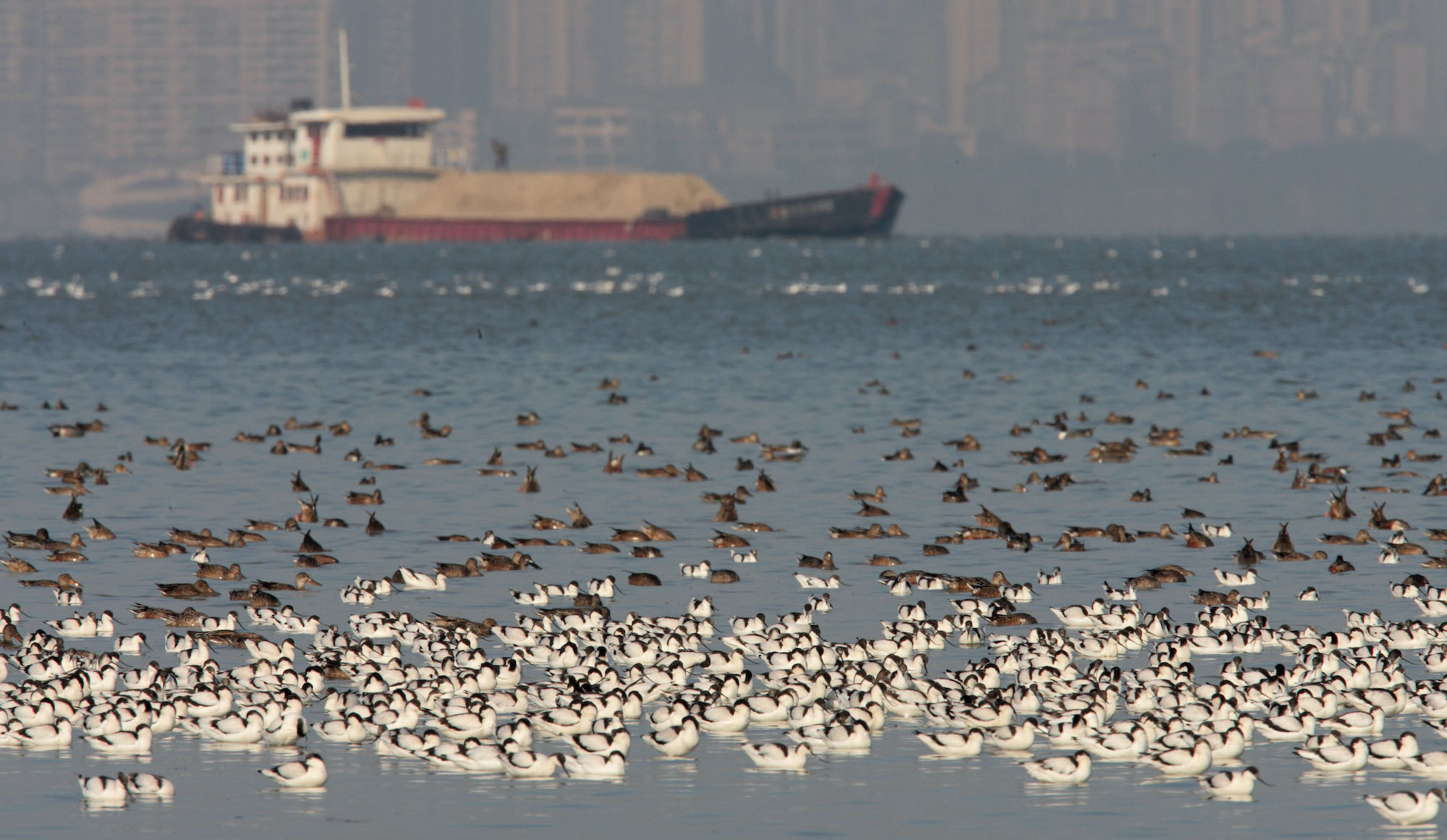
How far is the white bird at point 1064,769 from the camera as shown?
17.2m

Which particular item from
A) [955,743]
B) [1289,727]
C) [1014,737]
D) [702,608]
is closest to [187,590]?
[702,608]

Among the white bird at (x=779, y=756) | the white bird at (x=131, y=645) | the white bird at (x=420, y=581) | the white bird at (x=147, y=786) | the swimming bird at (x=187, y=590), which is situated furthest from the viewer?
the white bird at (x=420, y=581)

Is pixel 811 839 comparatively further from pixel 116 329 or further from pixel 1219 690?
pixel 116 329

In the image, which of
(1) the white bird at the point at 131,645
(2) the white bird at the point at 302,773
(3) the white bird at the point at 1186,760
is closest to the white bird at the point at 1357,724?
(3) the white bird at the point at 1186,760

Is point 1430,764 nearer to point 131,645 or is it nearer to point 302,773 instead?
point 302,773

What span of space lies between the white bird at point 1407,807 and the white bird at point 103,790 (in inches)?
416

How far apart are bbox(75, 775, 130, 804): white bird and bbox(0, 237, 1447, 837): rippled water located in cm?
22

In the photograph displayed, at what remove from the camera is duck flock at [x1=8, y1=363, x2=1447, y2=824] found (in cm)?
1830

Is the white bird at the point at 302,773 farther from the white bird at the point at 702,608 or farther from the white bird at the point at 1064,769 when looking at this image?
the white bird at the point at 702,608

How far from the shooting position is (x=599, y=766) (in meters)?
17.6

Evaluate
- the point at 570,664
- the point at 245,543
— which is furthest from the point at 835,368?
the point at 570,664

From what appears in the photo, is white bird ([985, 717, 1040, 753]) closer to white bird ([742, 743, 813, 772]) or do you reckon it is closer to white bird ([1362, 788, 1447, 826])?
white bird ([742, 743, 813, 772])

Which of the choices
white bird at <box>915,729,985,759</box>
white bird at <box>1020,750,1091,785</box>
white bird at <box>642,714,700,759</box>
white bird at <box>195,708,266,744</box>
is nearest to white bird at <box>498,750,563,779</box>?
white bird at <box>642,714,700,759</box>

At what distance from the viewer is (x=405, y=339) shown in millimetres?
76188
